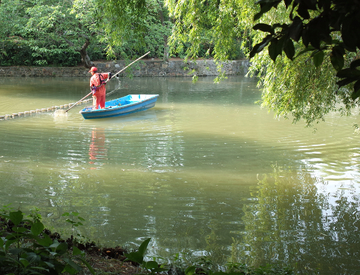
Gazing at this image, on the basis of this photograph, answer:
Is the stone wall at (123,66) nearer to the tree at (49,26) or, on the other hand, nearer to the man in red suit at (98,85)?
the tree at (49,26)

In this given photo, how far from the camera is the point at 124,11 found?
21.0 ft

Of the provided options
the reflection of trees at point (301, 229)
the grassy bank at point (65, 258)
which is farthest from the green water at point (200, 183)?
the grassy bank at point (65, 258)

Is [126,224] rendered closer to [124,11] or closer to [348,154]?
[124,11]

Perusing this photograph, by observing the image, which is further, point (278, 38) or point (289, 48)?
point (278, 38)

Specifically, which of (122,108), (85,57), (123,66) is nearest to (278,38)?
(122,108)

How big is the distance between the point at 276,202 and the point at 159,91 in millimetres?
16330

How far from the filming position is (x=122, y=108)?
45.0ft

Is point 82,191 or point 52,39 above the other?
point 52,39

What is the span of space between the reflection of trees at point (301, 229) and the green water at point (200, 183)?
0.02m

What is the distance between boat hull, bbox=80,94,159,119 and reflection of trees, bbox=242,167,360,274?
7656mm

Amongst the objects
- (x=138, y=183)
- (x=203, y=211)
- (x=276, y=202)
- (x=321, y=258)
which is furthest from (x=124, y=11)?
(x=321, y=258)

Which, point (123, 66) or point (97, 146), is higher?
point (123, 66)

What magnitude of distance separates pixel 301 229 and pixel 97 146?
5857 millimetres

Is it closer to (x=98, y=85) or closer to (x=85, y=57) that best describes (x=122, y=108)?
(x=98, y=85)
